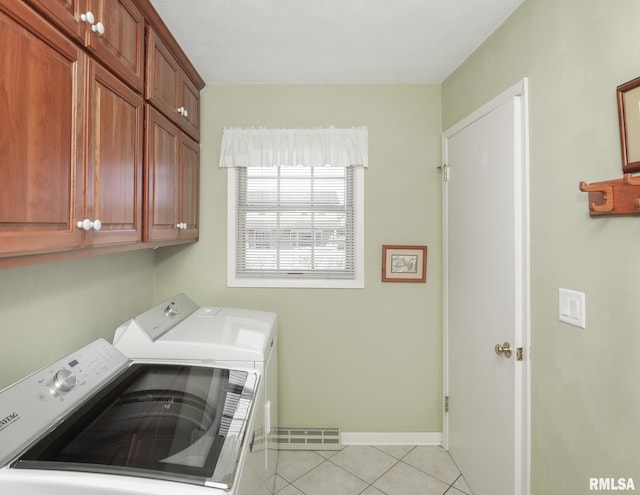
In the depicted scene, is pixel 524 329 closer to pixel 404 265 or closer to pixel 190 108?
pixel 404 265

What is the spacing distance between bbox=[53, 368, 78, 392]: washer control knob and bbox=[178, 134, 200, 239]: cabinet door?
1017 millimetres

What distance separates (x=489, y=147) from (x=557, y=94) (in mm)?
443

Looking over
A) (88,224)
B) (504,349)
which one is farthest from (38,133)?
(504,349)

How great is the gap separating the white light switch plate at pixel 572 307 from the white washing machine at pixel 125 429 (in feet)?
4.17

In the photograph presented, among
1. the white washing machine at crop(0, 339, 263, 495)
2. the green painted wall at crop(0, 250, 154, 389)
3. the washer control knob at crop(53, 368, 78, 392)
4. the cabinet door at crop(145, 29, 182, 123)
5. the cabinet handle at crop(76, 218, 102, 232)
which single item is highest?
the cabinet door at crop(145, 29, 182, 123)

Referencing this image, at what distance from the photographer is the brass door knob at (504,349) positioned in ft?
5.23

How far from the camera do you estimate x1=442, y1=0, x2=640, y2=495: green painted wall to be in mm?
1060

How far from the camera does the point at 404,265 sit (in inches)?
93.9

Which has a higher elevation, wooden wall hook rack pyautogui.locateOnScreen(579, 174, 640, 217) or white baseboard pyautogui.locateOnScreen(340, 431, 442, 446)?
wooden wall hook rack pyautogui.locateOnScreen(579, 174, 640, 217)

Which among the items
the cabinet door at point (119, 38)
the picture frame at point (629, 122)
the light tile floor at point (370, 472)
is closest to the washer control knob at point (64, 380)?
the cabinet door at point (119, 38)

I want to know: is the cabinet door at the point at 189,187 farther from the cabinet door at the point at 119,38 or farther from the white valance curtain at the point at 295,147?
the cabinet door at the point at 119,38

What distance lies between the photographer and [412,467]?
215 cm

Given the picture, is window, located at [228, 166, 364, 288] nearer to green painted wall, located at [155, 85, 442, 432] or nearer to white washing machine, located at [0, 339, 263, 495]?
green painted wall, located at [155, 85, 442, 432]

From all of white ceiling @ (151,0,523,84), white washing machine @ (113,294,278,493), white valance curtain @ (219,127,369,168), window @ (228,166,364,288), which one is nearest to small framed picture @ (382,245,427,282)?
window @ (228,166,364,288)
